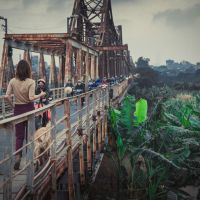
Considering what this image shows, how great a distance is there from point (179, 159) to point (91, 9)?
25137mm

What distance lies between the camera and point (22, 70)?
15.5 feet

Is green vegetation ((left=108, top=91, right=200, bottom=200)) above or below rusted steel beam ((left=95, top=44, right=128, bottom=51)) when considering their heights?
below

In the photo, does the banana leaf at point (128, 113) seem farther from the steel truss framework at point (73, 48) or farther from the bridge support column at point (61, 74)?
the bridge support column at point (61, 74)

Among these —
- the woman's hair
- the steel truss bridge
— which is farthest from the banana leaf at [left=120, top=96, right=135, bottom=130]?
the woman's hair

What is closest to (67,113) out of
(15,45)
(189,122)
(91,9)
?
(189,122)

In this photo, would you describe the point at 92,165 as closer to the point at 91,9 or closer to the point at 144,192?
the point at 144,192

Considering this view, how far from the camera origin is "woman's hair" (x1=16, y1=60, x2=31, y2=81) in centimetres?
471

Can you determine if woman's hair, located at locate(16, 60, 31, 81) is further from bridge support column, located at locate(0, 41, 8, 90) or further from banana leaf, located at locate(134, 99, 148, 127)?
bridge support column, located at locate(0, 41, 8, 90)

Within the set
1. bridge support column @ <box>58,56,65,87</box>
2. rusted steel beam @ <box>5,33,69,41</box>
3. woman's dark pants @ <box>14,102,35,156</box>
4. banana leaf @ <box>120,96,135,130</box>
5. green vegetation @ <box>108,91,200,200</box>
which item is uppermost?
rusted steel beam @ <box>5,33,69,41</box>

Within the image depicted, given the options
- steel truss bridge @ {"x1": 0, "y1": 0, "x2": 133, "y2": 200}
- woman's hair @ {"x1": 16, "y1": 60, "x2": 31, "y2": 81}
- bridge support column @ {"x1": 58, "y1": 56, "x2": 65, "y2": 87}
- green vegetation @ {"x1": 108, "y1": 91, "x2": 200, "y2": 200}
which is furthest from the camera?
bridge support column @ {"x1": 58, "y1": 56, "x2": 65, "y2": 87}

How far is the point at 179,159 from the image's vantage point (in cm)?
824

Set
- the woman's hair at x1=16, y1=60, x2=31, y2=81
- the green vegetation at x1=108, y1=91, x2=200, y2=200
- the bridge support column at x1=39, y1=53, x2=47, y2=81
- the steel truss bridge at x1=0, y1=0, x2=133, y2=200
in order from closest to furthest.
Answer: the steel truss bridge at x1=0, y1=0, x2=133, y2=200 → the woman's hair at x1=16, y1=60, x2=31, y2=81 → the green vegetation at x1=108, y1=91, x2=200, y2=200 → the bridge support column at x1=39, y1=53, x2=47, y2=81

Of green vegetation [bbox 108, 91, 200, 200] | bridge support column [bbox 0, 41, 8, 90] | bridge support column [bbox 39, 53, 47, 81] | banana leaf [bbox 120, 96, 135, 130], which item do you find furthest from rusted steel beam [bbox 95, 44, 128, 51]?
banana leaf [bbox 120, 96, 135, 130]

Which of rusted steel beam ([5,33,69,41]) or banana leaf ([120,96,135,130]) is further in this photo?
rusted steel beam ([5,33,69,41])
